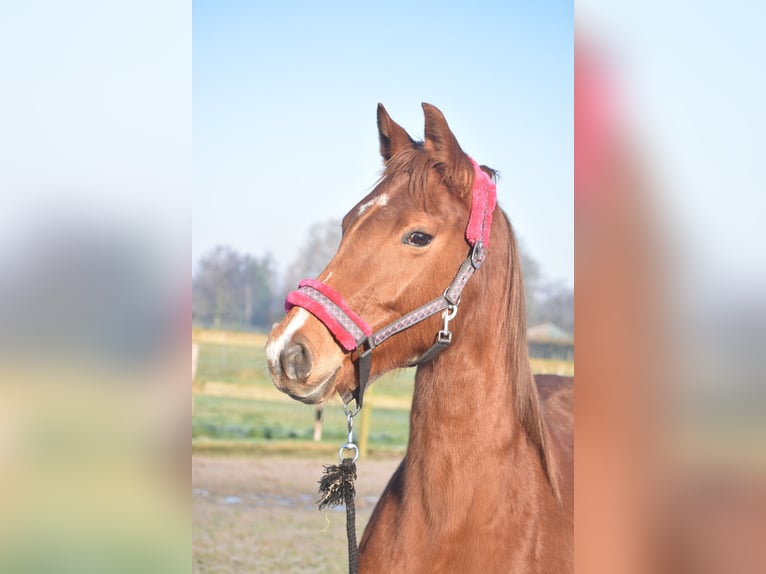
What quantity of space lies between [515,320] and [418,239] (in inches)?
20.4

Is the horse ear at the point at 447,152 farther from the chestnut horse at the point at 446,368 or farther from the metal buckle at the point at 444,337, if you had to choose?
the metal buckle at the point at 444,337

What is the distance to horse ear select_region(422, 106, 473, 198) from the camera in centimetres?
247

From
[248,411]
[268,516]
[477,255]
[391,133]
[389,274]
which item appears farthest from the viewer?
[248,411]

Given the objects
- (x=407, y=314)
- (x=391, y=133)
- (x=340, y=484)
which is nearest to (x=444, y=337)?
(x=407, y=314)

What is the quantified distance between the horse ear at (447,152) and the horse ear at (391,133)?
7.5 inches

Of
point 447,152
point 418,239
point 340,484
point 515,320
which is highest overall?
point 447,152

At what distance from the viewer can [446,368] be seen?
2.47 metres

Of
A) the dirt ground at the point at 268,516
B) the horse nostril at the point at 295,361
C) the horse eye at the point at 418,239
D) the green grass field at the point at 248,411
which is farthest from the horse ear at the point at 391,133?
the green grass field at the point at 248,411

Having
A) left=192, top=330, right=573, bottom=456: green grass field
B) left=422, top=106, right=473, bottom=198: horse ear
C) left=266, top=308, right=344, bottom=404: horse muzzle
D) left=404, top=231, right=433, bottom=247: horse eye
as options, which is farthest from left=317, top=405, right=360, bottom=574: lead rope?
left=192, top=330, right=573, bottom=456: green grass field

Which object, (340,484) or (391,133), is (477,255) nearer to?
(391,133)
